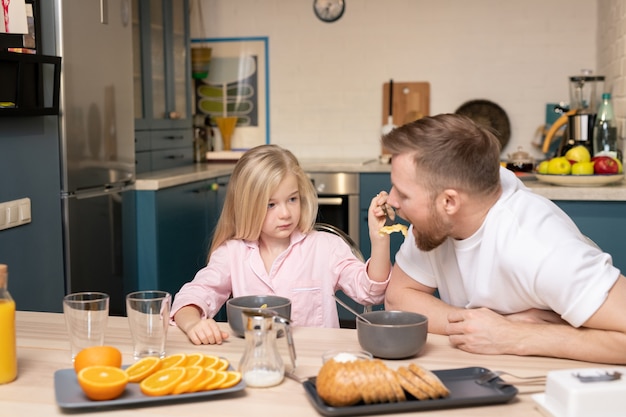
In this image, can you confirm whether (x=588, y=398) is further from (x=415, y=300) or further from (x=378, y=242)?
(x=378, y=242)

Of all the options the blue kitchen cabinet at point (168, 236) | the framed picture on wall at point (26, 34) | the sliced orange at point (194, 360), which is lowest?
the blue kitchen cabinet at point (168, 236)

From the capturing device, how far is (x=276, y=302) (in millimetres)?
1778

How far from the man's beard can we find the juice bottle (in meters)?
0.82

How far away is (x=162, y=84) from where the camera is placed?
16.4 feet

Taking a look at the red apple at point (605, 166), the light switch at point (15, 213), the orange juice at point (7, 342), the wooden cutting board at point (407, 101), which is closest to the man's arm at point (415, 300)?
the orange juice at point (7, 342)

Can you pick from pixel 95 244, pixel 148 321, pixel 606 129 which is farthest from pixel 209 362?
pixel 606 129

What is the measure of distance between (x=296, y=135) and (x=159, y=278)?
73.0 inches

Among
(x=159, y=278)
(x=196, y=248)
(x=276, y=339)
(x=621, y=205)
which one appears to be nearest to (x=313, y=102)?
(x=196, y=248)

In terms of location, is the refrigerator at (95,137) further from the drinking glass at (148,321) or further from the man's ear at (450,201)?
the man's ear at (450,201)

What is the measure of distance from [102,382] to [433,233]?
2.54 ft

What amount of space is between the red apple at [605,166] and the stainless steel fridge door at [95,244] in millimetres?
2155

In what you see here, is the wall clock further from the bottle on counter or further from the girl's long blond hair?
the girl's long blond hair

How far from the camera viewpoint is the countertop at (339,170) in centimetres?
354

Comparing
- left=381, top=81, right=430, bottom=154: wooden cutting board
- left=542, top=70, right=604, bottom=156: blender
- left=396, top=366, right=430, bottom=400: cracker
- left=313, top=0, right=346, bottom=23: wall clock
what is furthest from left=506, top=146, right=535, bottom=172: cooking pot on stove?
left=396, top=366, right=430, bottom=400: cracker
